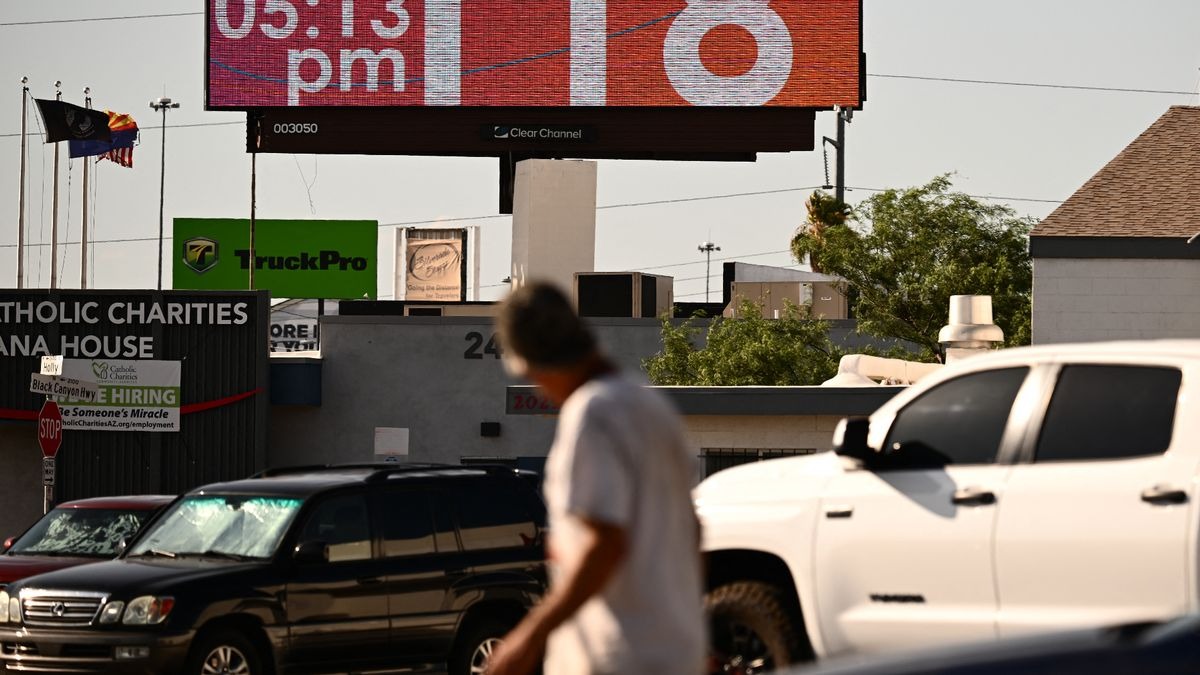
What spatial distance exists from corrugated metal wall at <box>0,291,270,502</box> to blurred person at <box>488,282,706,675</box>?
39.2 meters

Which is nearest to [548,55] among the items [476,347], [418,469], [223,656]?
[476,347]

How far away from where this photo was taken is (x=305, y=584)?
12664mm

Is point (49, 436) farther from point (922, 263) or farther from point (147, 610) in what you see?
point (922, 263)

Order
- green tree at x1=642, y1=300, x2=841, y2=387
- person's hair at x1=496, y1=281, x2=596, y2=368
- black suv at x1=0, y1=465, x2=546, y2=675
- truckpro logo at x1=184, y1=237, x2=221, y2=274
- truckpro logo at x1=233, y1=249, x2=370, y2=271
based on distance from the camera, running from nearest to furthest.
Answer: person's hair at x1=496, y1=281, x2=596, y2=368, black suv at x1=0, y1=465, x2=546, y2=675, green tree at x1=642, y1=300, x2=841, y2=387, truckpro logo at x1=184, y1=237, x2=221, y2=274, truckpro logo at x1=233, y1=249, x2=370, y2=271

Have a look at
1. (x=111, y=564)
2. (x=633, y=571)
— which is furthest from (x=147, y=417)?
(x=633, y=571)

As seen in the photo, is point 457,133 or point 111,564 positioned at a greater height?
point 457,133

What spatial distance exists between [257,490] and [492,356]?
105 feet

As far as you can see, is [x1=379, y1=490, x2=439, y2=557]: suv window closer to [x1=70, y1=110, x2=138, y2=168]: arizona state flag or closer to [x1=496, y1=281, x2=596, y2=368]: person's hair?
[x1=496, y1=281, x2=596, y2=368]: person's hair

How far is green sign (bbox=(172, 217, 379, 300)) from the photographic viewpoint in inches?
2274

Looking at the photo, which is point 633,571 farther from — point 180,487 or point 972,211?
point 972,211

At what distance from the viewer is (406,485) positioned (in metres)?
13.5

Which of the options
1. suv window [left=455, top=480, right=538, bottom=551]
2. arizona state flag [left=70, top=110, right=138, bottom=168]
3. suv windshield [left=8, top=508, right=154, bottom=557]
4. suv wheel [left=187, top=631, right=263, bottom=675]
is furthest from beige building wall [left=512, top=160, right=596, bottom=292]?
suv wheel [left=187, top=631, right=263, bottom=675]

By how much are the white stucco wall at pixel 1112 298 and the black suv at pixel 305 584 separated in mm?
12279

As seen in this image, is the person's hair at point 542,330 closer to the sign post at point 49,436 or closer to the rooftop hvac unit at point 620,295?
the sign post at point 49,436
